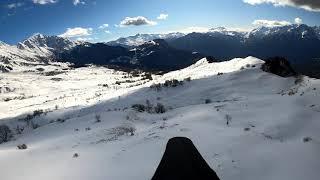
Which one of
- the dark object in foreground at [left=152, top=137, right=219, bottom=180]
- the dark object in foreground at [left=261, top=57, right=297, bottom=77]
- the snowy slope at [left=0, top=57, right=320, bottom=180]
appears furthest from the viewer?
the dark object in foreground at [left=261, top=57, right=297, bottom=77]

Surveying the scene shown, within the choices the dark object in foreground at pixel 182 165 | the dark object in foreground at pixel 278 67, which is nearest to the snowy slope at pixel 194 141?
the dark object in foreground at pixel 182 165

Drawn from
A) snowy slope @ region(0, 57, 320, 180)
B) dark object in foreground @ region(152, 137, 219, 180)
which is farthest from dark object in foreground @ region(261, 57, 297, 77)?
dark object in foreground @ region(152, 137, 219, 180)

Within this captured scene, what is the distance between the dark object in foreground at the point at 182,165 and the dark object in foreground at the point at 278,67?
80.6ft

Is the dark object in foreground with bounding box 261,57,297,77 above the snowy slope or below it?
above

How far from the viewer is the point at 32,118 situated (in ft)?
96.8

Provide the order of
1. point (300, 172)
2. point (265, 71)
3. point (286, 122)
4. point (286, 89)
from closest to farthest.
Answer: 1. point (300, 172)
2. point (286, 122)
3. point (286, 89)
4. point (265, 71)

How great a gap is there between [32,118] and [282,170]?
2229 cm

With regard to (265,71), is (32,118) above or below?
below

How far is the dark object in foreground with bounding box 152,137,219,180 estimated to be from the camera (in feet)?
21.0

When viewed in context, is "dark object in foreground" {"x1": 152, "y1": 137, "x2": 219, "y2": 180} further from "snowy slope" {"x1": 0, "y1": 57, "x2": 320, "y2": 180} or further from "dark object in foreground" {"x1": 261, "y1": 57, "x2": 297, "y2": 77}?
"dark object in foreground" {"x1": 261, "y1": 57, "x2": 297, "y2": 77}

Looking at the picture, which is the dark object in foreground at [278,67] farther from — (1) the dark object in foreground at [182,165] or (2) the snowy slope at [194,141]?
(1) the dark object in foreground at [182,165]

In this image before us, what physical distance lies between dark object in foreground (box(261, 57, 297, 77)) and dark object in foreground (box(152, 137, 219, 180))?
24568 mm

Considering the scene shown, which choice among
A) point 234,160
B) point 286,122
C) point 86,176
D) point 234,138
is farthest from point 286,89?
point 86,176

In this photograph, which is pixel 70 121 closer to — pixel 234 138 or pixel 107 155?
pixel 107 155
